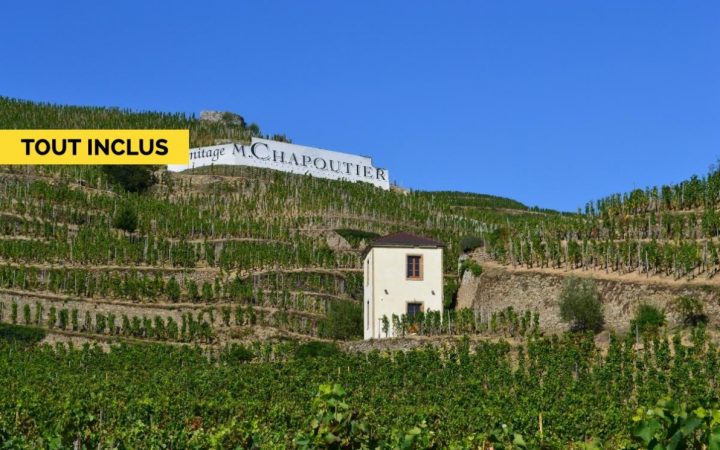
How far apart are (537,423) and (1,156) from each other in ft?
60.1

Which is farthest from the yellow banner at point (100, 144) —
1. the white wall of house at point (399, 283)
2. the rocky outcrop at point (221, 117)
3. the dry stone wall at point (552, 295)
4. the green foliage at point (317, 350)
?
the rocky outcrop at point (221, 117)

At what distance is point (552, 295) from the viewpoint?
3884cm

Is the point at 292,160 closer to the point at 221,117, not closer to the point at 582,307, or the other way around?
the point at 221,117

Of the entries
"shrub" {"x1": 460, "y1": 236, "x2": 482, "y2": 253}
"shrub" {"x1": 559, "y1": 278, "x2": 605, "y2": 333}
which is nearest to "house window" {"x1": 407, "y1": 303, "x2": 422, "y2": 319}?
"shrub" {"x1": 460, "y1": 236, "x2": 482, "y2": 253}

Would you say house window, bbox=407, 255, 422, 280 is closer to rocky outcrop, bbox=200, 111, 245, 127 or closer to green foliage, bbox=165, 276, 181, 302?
green foliage, bbox=165, 276, 181, 302

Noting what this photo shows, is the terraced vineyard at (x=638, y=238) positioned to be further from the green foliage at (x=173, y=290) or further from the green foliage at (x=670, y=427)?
the green foliage at (x=670, y=427)

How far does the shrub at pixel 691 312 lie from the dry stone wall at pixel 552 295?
32cm

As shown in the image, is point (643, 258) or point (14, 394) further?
point (643, 258)

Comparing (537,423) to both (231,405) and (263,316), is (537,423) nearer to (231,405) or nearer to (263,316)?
(231,405)

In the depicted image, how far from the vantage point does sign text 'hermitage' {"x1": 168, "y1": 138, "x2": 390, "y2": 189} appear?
76.6 m

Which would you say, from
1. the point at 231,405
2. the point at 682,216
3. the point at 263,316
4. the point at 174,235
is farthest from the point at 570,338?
the point at 174,235

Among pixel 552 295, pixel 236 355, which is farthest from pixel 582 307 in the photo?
pixel 236 355

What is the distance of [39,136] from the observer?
3247 cm

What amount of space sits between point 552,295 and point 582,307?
11.1 feet
